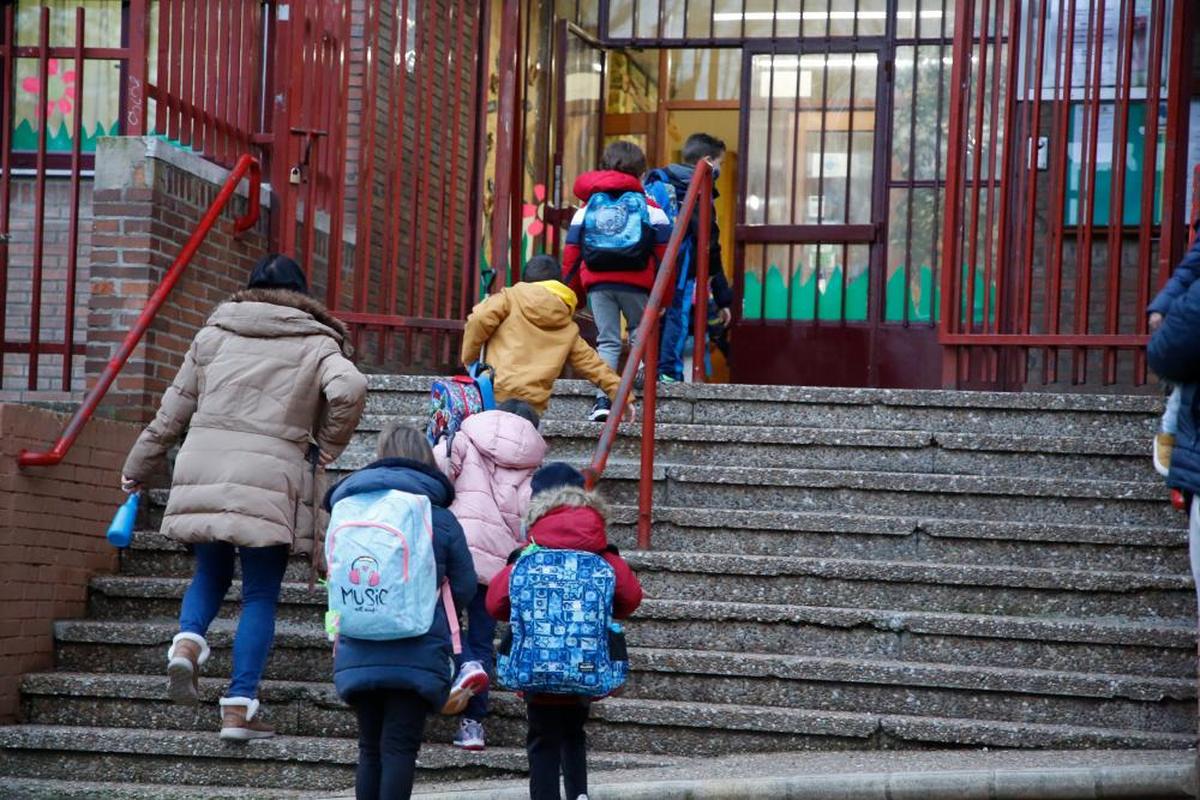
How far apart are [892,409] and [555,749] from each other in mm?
3181

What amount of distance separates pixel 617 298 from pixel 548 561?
12.4 feet

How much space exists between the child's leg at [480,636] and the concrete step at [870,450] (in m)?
1.55

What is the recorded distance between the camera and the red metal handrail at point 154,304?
7.38m

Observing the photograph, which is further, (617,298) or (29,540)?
(617,298)

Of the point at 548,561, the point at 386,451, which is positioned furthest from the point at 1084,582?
the point at 386,451

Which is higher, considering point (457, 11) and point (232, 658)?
point (457, 11)

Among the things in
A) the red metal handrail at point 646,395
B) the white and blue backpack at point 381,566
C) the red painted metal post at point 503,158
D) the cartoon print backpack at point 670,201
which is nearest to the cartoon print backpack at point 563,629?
the white and blue backpack at point 381,566

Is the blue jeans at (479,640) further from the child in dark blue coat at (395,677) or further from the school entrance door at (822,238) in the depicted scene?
the school entrance door at (822,238)

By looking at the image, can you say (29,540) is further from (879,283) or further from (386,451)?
(879,283)

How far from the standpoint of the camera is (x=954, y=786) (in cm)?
588

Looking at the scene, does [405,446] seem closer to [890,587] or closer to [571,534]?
[571,534]

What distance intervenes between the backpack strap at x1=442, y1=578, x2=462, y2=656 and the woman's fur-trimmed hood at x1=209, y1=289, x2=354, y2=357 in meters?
1.37

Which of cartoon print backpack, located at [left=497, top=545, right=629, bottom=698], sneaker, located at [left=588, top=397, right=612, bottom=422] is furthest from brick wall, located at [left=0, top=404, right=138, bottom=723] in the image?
cartoon print backpack, located at [left=497, top=545, right=629, bottom=698]

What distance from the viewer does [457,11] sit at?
11.4 metres
